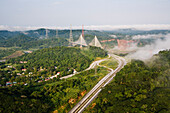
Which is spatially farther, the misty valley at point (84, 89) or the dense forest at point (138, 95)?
the misty valley at point (84, 89)

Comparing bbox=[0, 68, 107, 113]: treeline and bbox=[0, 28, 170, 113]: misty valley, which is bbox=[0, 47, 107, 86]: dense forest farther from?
bbox=[0, 68, 107, 113]: treeline

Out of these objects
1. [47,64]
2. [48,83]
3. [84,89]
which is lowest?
[48,83]

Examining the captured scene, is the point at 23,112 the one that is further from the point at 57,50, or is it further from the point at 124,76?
the point at 57,50

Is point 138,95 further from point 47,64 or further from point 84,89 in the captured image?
point 47,64

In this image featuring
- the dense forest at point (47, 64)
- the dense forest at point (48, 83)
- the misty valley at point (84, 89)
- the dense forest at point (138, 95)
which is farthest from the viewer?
the dense forest at point (47, 64)

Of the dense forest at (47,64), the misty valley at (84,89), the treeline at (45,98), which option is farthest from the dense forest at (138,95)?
the dense forest at (47,64)

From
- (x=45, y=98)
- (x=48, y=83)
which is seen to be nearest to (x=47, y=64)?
(x=48, y=83)

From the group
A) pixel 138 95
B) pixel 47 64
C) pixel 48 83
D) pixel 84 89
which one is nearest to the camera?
pixel 138 95

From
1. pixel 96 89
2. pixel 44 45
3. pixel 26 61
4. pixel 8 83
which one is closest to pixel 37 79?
pixel 8 83

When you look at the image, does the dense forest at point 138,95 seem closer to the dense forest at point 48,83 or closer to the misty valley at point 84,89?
the misty valley at point 84,89
